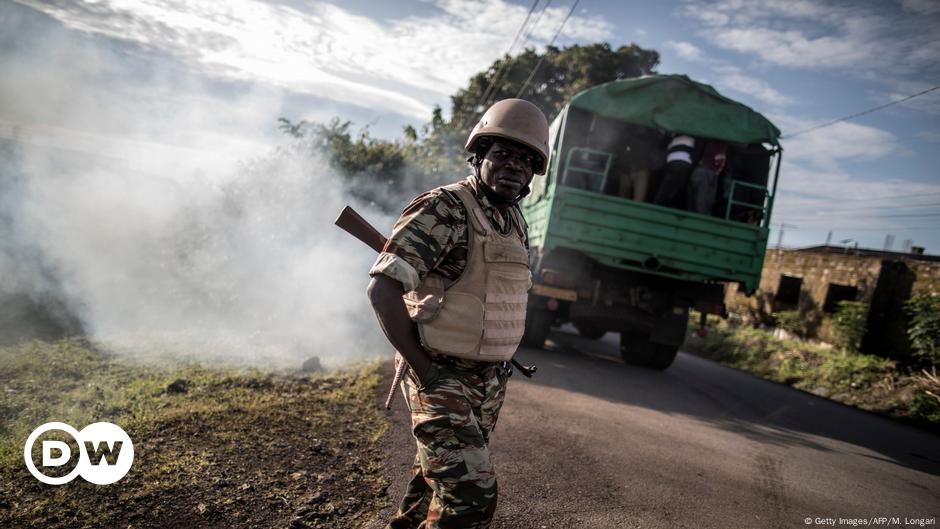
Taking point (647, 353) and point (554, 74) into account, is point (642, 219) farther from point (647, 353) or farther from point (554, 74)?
point (554, 74)

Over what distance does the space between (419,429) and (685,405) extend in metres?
4.93

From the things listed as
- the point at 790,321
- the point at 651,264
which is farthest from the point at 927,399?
the point at 790,321

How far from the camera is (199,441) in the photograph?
3051 mm

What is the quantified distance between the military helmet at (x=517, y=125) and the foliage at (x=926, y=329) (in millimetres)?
10064

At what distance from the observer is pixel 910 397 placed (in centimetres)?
815

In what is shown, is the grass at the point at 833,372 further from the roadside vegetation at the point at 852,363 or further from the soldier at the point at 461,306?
the soldier at the point at 461,306

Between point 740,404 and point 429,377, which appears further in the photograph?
point 740,404

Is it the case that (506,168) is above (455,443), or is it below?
above

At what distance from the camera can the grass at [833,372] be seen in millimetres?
8016

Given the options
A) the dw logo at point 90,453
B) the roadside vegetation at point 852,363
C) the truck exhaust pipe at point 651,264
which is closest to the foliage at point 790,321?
the roadside vegetation at point 852,363

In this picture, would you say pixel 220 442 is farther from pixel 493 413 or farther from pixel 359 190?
pixel 359 190

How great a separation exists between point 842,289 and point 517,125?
13.2m

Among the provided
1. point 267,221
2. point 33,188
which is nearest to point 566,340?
point 267,221

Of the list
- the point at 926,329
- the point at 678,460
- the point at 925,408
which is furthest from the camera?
the point at 926,329
